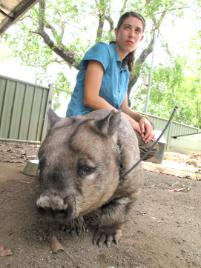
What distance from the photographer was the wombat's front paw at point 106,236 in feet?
10.7

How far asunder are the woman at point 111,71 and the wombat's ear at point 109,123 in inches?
33.6

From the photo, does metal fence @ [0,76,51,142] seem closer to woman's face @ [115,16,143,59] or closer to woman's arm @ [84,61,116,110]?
woman's face @ [115,16,143,59]

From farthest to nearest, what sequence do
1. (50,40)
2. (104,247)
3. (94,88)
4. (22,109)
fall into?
(50,40)
(22,109)
(94,88)
(104,247)

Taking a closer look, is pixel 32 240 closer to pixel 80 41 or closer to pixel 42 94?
pixel 42 94

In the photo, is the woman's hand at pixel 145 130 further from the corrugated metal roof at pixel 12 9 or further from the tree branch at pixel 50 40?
the tree branch at pixel 50 40

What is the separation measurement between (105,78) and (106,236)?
4.99 ft

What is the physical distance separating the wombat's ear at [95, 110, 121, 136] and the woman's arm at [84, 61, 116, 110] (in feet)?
2.71

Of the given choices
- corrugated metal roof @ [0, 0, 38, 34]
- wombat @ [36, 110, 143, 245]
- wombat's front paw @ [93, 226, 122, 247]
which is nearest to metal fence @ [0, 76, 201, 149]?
corrugated metal roof @ [0, 0, 38, 34]

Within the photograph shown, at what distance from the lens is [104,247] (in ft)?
10.5

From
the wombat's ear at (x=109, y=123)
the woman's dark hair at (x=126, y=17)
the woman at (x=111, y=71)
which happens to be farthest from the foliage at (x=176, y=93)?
the wombat's ear at (x=109, y=123)

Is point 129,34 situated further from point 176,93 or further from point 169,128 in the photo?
point 176,93

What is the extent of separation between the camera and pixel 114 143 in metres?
3.08

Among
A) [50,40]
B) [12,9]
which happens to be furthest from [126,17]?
[50,40]

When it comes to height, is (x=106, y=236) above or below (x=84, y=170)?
below
